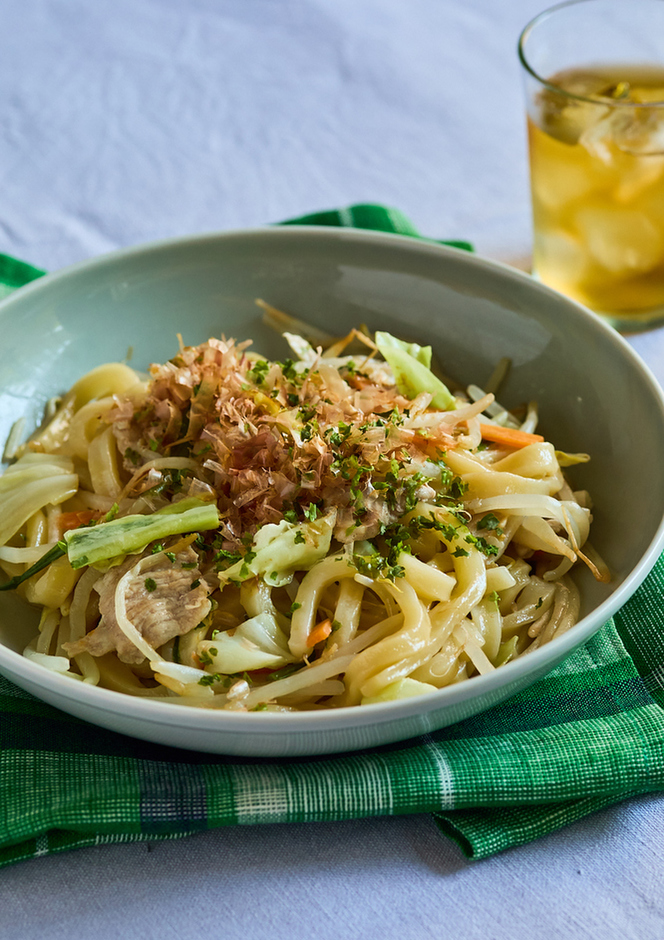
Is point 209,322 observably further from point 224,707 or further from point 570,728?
point 570,728

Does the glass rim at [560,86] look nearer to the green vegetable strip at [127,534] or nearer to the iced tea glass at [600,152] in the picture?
the iced tea glass at [600,152]

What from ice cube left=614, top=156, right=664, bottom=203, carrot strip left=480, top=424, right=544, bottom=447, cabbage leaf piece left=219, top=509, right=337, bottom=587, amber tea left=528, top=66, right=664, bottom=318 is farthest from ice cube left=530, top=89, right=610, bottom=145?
cabbage leaf piece left=219, top=509, right=337, bottom=587

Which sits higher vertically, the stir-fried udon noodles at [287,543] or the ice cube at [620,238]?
the ice cube at [620,238]

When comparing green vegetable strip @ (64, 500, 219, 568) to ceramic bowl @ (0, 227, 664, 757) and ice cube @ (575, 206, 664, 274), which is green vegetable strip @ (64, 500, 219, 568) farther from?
ice cube @ (575, 206, 664, 274)

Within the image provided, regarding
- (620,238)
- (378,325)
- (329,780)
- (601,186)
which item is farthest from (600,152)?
(329,780)

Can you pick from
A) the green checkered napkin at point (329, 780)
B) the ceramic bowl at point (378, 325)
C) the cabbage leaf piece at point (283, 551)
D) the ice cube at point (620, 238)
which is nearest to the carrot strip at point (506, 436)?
the ceramic bowl at point (378, 325)

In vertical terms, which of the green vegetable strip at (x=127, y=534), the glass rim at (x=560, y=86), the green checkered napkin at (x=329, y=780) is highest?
the glass rim at (x=560, y=86)

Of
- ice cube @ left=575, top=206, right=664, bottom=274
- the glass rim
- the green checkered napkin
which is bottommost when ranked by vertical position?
the green checkered napkin
